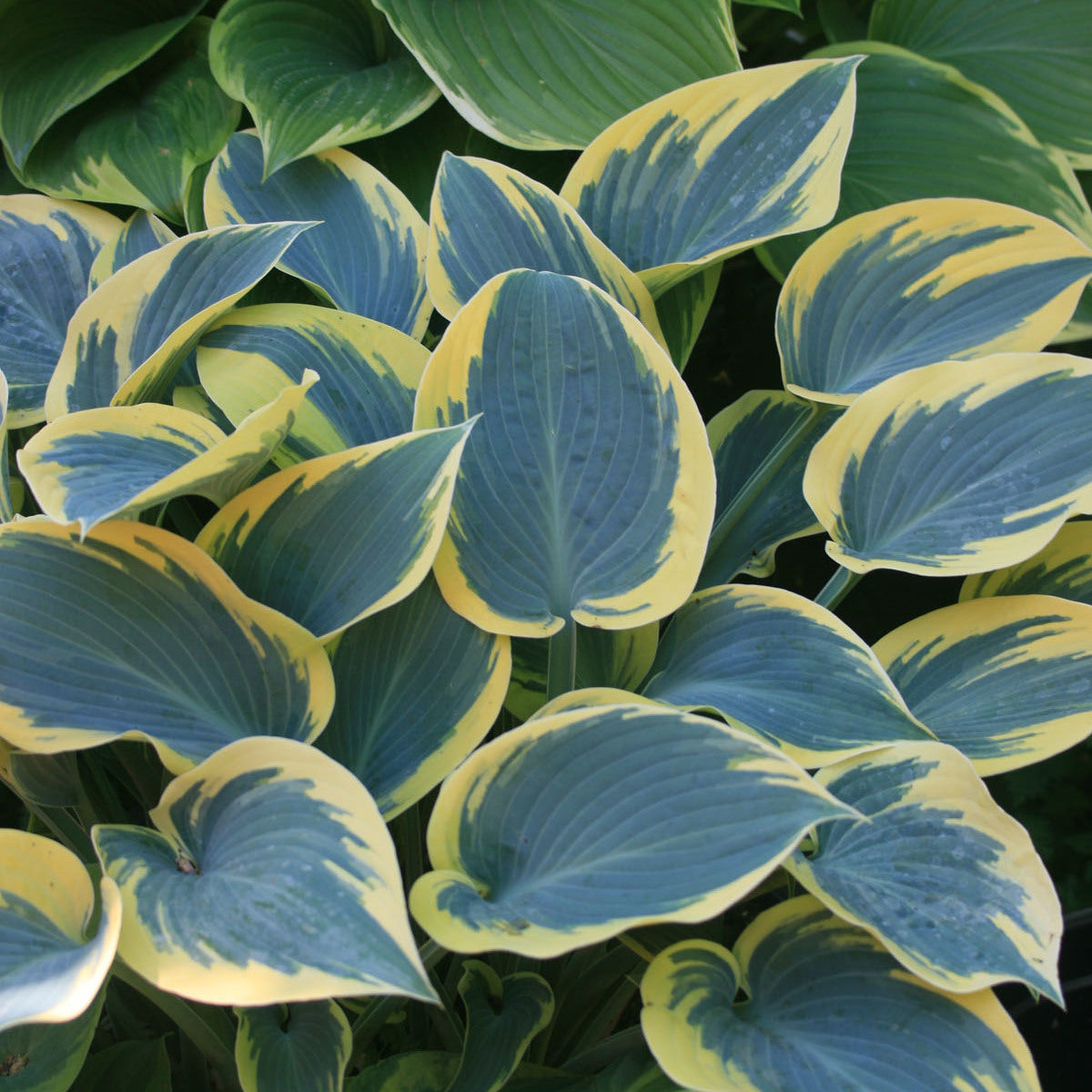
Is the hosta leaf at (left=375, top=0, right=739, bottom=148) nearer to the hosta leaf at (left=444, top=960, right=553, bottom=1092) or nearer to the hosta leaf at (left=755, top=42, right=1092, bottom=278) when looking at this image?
the hosta leaf at (left=755, top=42, right=1092, bottom=278)

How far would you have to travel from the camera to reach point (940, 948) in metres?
0.50

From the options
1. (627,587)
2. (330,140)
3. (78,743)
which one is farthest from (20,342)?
(627,587)

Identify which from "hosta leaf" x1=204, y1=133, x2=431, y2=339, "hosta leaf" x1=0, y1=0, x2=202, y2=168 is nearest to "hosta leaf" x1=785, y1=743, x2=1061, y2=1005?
"hosta leaf" x1=204, y1=133, x2=431, y2=339

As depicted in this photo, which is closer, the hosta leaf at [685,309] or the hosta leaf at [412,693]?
the hosta leaf at [412,693]

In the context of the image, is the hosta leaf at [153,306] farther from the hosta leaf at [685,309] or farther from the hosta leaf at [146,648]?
the hosta leaf at [685,309]

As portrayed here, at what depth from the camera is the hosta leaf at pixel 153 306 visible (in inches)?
26.6

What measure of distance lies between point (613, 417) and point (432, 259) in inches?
8.0

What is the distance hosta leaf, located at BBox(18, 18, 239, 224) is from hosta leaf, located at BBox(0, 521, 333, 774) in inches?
18.6

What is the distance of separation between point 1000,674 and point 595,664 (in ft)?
0.84

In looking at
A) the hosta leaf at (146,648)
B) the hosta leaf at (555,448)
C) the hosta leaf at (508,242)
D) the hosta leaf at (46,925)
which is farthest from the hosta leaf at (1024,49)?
the hosta leaf at (46,925)

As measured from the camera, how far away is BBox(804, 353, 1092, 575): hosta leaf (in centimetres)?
62

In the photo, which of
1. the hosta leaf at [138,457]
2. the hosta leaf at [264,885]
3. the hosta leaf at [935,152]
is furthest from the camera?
the hosta leaf at [935,152]

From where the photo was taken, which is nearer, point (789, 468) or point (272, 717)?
point (272, 717)

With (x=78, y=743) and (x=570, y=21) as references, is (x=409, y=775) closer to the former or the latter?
(x=78, y=743)
